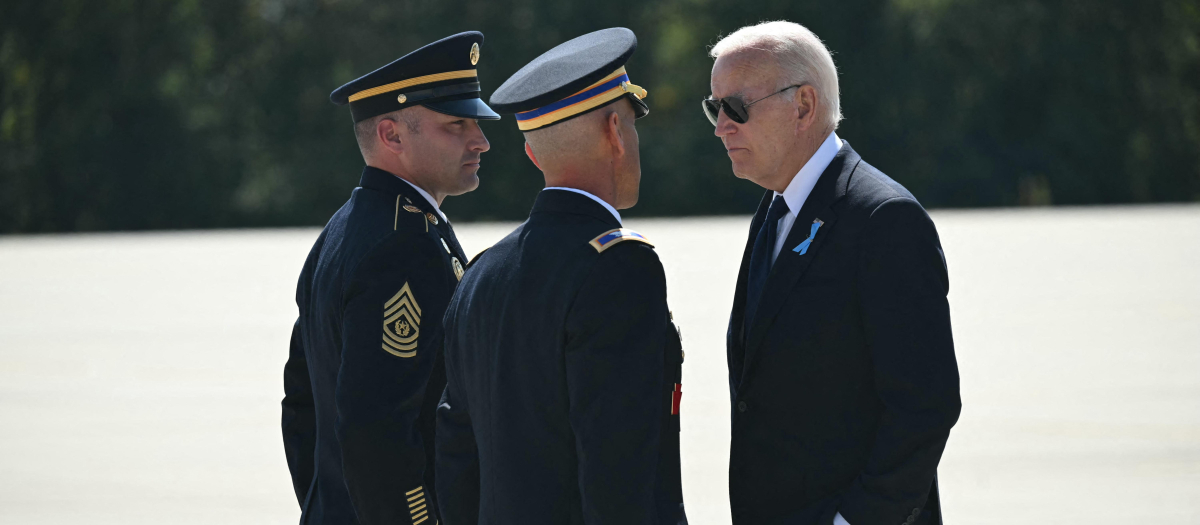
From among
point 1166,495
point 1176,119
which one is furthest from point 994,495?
point 1176,119

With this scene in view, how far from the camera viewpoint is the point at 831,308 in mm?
2727

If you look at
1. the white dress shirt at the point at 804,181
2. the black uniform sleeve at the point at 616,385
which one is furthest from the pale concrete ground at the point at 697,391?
the black uniform sleeve at the point at 616,385

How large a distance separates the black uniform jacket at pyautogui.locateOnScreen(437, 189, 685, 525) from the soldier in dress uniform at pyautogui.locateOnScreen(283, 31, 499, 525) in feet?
1.29

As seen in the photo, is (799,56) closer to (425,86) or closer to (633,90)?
(633,90)

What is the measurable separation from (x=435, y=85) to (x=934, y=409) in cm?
167

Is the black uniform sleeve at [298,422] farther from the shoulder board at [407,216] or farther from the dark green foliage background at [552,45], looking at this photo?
the dark green foliage background at [552,45]

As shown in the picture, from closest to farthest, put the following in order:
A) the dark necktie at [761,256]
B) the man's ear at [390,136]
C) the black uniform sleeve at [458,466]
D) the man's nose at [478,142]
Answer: the black uniform sleeve at [458,466], the dark necktie at [761,256], the man's ear at [390,136], the man's nose at [478,142]

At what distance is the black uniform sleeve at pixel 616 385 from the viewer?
7.87ft

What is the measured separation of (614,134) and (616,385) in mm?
540

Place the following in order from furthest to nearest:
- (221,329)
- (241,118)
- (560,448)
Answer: (241,118)
(221,329)
(560,448)

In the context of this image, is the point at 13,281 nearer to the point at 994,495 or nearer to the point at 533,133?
the point at 994,495

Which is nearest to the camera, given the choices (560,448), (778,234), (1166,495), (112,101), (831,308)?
(560,448)

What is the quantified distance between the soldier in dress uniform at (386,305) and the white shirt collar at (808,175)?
0.90 metres

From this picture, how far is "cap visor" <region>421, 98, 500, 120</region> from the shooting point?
3.54 metres
